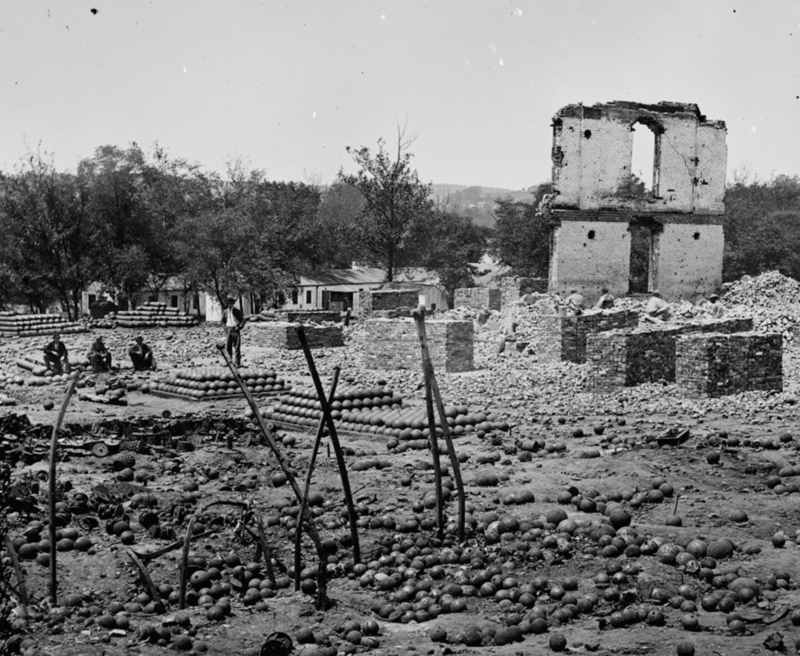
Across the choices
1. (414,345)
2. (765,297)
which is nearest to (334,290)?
(765,297)

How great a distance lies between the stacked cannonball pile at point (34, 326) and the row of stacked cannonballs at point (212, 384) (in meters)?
16.2

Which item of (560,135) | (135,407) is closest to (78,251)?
(560,135)

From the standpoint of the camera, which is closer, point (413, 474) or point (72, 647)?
point (72, 647)

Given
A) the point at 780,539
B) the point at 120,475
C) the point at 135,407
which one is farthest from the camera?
the point at 135,407

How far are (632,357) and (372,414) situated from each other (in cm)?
563

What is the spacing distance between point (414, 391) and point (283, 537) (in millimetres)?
9721

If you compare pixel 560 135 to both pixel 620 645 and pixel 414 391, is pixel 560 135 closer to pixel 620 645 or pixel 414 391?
pixel 414 391

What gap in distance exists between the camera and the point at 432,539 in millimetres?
8062

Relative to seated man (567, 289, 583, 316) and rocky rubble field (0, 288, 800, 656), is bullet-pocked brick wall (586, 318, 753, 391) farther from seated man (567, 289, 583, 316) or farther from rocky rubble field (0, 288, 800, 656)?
seated man (567, 289, 583, 316)

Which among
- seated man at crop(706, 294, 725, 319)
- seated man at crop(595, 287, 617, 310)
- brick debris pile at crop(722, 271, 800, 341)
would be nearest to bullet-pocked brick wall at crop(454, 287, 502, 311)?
seated man at crop(595, 287, 617, 310)

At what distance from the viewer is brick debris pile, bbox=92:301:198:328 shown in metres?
33.9

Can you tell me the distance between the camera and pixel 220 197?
53.2 metres

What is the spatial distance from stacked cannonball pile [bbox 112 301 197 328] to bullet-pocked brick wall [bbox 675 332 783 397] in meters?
22.7

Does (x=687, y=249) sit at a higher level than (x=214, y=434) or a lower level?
higher
